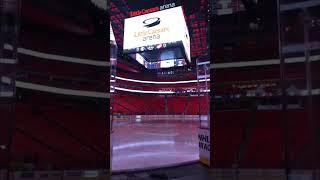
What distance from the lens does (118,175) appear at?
11.8 feet

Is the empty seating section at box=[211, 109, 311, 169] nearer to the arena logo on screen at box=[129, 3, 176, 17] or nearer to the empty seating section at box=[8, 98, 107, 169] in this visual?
the empty seating section at box=[8, 98, 107, 169]

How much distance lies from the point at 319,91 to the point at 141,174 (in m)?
2.47

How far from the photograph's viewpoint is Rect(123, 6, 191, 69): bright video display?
10.3 m

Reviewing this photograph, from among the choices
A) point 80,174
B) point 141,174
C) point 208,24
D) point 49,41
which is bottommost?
point 141,174

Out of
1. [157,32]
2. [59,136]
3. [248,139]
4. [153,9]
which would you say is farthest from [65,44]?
[153,9]

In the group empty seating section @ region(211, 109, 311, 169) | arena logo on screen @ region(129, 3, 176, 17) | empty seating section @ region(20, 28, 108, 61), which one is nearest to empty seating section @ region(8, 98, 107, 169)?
empty seating section @ region(20, 28, 108, 61)

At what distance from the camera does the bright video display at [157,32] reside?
33.7 feet

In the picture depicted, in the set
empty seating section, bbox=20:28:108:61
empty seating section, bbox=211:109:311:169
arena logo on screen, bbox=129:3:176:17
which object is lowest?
empty seating section, bbox=211:109:311:169

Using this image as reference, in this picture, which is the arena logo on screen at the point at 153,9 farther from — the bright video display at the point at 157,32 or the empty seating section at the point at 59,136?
the empty seating section at the point at 59,136

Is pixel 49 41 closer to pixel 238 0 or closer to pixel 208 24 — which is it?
pixel 208 24

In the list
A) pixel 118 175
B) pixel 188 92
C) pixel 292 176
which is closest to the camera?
pixel 292 176

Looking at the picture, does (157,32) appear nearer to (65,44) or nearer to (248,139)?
(65,44)

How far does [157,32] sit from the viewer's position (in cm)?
1041

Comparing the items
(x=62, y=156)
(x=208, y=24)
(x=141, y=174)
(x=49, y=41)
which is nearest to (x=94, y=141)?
(x=62, y=156)
